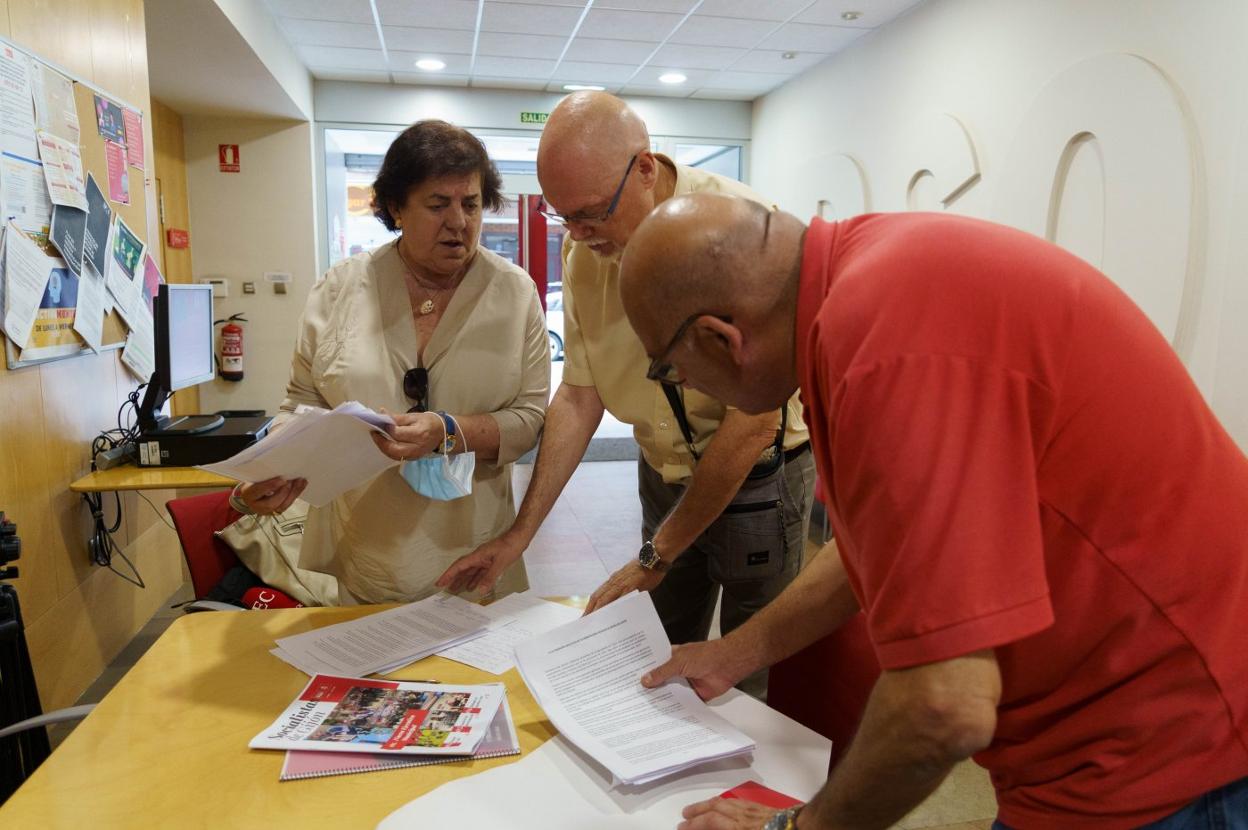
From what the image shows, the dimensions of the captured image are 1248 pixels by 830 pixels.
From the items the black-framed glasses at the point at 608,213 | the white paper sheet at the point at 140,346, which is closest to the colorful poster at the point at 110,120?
the white paper sheet at the point at 140,346

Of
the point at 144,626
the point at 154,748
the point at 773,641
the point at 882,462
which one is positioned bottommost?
the point at 144,626

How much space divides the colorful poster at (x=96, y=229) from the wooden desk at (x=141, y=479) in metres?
0.71

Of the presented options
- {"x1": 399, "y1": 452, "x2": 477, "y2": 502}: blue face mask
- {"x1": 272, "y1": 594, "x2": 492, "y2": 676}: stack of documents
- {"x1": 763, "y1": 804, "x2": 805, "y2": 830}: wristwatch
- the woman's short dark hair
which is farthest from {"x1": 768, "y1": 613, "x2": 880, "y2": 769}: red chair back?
the woman's short dark hair

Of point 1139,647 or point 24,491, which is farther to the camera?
point 24,491

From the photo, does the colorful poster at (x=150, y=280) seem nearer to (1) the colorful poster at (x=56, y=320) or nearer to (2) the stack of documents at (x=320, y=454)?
(1) the colorful poster at (x=56, y=320)

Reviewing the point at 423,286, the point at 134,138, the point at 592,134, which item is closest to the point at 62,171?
the point at 134,138

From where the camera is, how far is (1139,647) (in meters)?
0.72

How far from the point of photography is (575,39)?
215 inches

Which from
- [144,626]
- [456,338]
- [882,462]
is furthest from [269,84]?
[882,462]

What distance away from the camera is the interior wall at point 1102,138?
285 cm

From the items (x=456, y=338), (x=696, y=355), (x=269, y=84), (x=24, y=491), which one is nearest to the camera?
(x=696, y=355)

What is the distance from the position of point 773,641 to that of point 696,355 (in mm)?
575

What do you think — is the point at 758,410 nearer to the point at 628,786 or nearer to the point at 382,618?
the point at 628,786

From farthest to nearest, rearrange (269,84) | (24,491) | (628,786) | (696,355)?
1. (269,84)
2. (24,491)
3. (628,786)
4. (696,355)
